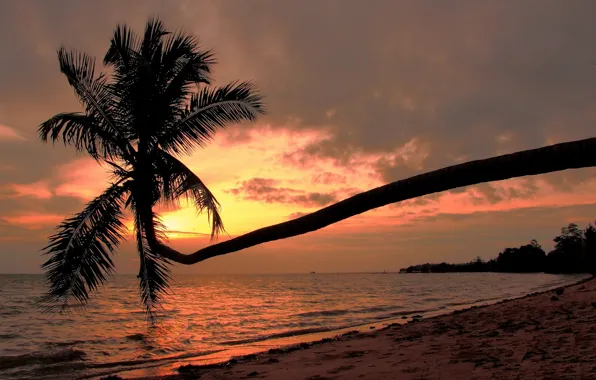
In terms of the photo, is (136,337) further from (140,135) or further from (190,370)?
(140,135)

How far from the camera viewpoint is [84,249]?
22.9ft

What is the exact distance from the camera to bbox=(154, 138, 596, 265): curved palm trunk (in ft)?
8.00

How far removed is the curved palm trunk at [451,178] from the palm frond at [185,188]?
3.42 meters

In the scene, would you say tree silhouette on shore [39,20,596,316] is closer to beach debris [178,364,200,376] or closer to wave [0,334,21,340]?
beach debris [178,364,200,376]

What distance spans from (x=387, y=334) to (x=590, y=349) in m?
6.67

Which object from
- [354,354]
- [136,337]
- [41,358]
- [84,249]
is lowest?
[136,337]

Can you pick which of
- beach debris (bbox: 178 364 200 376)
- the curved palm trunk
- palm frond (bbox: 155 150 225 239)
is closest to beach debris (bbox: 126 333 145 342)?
beach debris (bbox: 178 364 200 376)

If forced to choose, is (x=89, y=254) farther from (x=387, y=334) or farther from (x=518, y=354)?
(x=387, y=334)

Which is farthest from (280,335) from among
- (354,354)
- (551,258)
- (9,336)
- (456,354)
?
(551,258)

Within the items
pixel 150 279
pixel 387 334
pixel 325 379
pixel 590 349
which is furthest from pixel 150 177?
pixel 387 334

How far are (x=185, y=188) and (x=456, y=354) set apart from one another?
19.2ft

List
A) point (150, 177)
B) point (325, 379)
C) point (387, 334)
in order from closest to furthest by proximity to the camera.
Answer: point (150, 177) → point (325, 379) → point (387, 334)

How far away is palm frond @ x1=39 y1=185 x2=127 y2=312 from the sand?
3559 millimetres

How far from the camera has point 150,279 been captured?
26.5 feet
